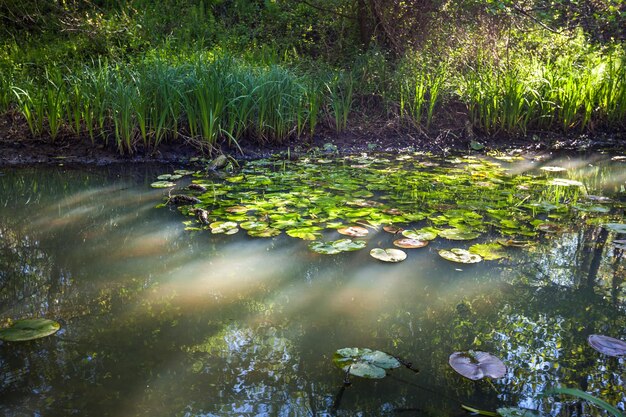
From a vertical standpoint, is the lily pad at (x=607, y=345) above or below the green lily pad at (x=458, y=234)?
below

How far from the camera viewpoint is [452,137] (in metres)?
5.34

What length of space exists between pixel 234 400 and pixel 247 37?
269 inches

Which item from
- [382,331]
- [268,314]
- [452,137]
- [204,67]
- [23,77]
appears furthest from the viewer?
[452,137]

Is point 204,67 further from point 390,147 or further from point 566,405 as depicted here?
point 566,405

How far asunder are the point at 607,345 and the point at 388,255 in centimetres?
97

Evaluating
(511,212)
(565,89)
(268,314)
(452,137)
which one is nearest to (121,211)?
(268,314)

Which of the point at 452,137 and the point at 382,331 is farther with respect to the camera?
the point at 452,137

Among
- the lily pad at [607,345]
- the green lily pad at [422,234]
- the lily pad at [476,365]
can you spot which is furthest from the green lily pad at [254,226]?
the lily pad at [607,345]

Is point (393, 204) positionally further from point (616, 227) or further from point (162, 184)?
point (162, 184)

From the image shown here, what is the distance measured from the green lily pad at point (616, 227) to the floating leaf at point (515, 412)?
5.72 ft

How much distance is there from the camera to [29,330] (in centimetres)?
166

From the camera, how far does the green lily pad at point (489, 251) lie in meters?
2.29

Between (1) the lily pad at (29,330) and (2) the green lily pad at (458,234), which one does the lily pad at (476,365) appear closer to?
(2) the green lily pad at (458,234)

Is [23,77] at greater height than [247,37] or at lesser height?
lesser
